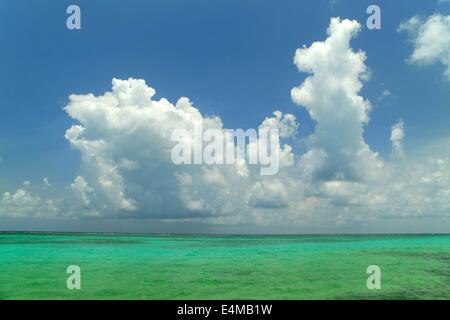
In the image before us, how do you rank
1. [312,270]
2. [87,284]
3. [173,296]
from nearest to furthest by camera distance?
1. [173,296]
2. [87,284]
3. [312,270]

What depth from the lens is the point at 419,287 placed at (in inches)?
772
